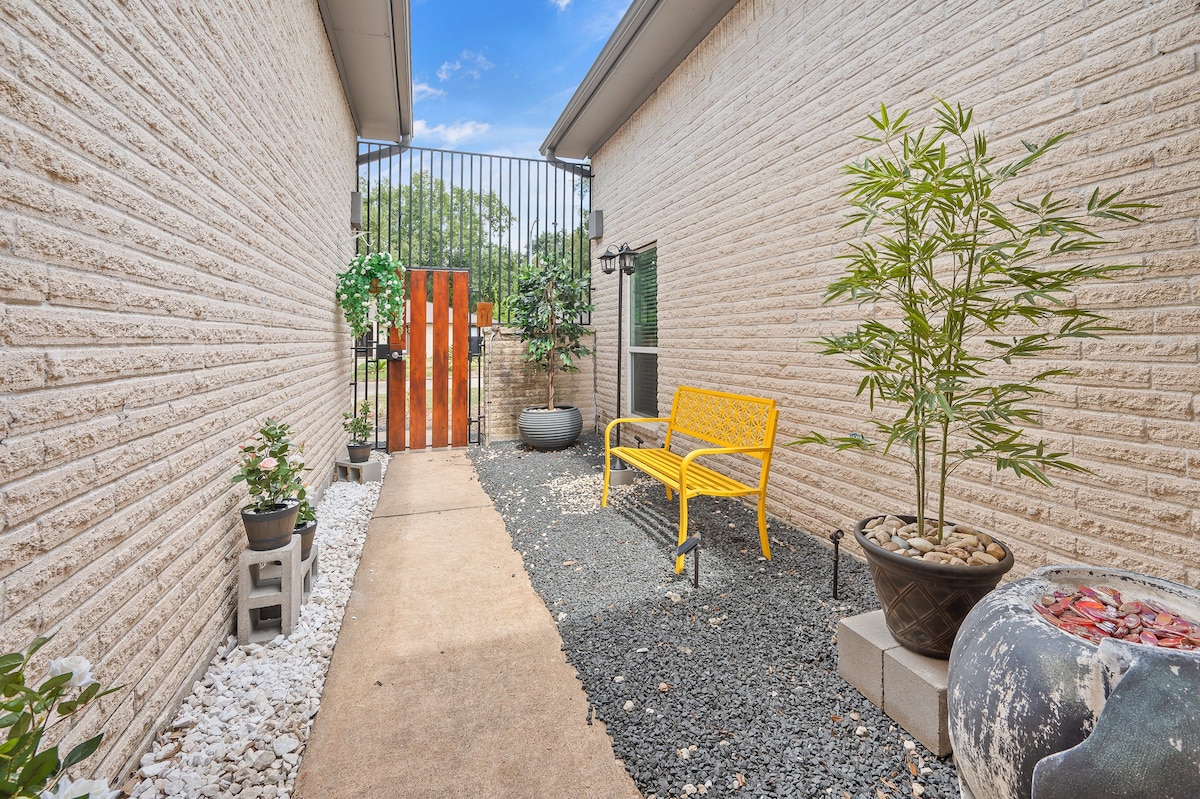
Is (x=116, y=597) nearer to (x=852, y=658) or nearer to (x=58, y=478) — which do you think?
(x=58, y=478)

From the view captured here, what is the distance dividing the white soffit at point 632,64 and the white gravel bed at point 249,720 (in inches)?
190

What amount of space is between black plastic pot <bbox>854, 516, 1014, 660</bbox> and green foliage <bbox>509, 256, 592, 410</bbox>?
470 centimetres

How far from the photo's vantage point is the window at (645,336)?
545 cm

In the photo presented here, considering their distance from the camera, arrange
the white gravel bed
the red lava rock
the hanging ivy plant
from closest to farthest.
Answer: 1. the red lava rock
2. the white gravel bed
3. the hanging ivy plant

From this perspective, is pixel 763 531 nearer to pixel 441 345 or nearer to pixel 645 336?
pixel 645 336

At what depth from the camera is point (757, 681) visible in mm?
1787

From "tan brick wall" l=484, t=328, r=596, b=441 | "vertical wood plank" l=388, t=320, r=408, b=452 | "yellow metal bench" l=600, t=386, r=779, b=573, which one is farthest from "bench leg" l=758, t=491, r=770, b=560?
"vertical wood plank" l=388, t=320, r=408, b=452

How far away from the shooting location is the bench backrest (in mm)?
2996

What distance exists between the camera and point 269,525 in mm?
1978

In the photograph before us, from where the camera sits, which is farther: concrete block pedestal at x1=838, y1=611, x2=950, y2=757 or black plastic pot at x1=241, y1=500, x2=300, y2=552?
black plastic pot at x1=241, y1=500, x2=300, y2=552

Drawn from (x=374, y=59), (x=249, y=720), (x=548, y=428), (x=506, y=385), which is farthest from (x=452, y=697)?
(x=374, y=59)

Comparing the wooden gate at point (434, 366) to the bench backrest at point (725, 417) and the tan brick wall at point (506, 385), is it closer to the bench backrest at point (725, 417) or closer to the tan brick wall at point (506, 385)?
the tan brick wall at point (506, 385)

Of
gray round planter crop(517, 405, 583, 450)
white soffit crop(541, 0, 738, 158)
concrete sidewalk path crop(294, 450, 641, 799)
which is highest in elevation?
white soffit crop(541, 0, 738, 158)

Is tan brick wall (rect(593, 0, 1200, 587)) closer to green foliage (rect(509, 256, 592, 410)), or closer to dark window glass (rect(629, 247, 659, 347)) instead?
dark window glass (rect(629, 247, 659, 347))
